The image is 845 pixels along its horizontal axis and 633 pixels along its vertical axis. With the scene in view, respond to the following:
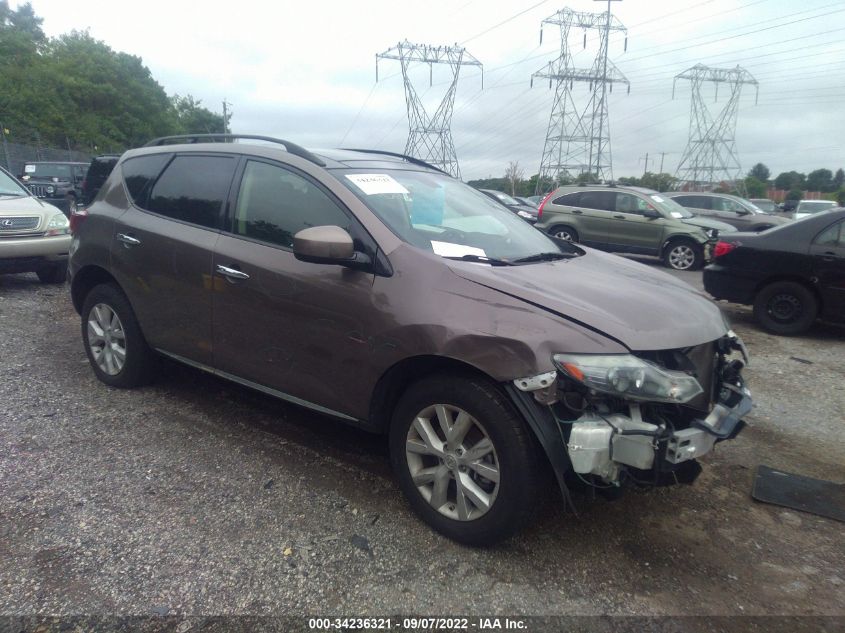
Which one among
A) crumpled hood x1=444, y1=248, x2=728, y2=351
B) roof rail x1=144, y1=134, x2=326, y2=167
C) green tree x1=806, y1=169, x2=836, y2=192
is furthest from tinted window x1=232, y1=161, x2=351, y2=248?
green tree x1=806, y1=169, x2=836, y2=192

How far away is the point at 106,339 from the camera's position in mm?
4727

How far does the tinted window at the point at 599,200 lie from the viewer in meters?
14.5

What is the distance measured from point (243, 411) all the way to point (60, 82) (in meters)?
55.5

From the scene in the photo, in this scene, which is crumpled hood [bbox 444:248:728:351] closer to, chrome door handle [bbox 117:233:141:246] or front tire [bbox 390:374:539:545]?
front tire [bbox 390:374:539:545]

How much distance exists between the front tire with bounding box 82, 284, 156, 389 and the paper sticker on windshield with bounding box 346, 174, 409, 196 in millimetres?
2015

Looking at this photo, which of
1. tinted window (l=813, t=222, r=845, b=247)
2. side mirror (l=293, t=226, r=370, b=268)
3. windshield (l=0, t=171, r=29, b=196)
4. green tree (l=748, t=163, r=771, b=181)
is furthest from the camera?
green tree (l=748, t=163, r=771, b=181)

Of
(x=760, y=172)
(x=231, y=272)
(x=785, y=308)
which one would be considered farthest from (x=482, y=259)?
(x=760, y=172)

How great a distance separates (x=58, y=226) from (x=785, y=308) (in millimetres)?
9163

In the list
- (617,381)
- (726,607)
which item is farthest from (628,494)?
(617,381)

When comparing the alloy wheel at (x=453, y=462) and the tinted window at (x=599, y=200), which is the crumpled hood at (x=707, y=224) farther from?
the alloy wheel at (x=453, y=462)

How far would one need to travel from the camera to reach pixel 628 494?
3494 mm

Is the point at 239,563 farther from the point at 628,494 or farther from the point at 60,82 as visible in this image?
the point at 60,82

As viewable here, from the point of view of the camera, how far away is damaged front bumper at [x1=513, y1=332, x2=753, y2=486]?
2561 mm

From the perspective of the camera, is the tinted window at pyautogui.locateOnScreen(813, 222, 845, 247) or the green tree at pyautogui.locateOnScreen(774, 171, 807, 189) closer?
the tinted window at pyautogui.locateOnScreen(813, 222, 845, 247)
